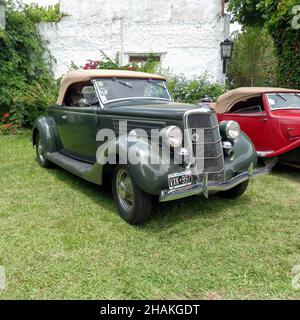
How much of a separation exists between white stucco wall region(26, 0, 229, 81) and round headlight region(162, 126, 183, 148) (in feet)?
22.7

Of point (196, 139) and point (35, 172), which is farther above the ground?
point (196, 139)

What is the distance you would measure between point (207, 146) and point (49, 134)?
301 centimetres

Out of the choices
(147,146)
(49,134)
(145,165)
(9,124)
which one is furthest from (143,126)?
(9,124)

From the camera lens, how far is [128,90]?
14.8 ft

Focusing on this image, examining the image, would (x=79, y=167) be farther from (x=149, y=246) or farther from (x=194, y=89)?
(x=194, y=89)

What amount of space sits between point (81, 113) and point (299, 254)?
132 inches

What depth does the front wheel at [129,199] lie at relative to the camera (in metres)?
3.30

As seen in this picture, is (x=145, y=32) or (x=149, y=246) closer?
(x=149, y=246)

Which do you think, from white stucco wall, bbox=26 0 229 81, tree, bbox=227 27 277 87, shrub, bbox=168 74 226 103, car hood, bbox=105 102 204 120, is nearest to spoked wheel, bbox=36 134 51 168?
car hood, bbox=105 102 204 120

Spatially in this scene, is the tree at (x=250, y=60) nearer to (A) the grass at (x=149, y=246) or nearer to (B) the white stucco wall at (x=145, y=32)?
(B) the white stucco wall at (x=145, y=32)

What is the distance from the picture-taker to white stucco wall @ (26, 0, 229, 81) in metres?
9.48

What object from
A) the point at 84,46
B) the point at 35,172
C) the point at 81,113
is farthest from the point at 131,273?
the point at 84,46

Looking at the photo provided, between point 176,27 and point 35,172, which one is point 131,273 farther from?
point 176,27
